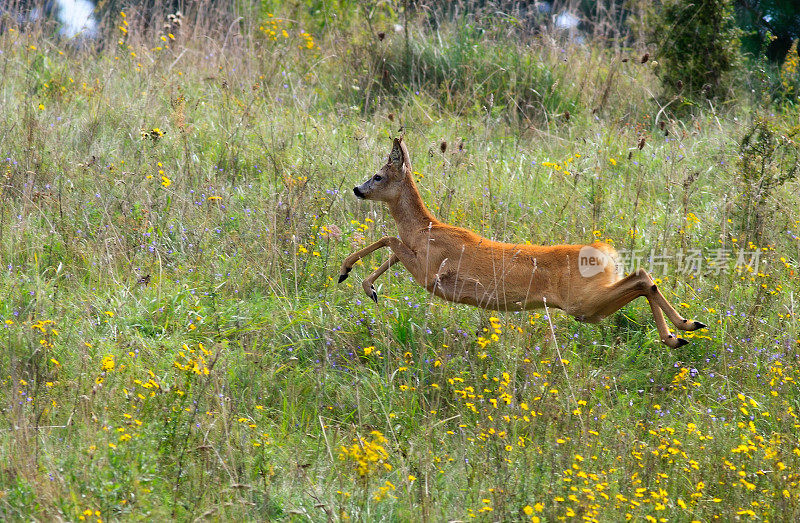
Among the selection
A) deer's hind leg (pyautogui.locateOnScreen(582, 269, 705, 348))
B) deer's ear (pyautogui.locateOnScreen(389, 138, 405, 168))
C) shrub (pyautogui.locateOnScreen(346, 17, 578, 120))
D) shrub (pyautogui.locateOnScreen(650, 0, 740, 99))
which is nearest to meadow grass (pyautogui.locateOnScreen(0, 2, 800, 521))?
shrub (pyautogui.locateOnScreen(346, 17, 578, 120))

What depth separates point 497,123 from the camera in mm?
8727

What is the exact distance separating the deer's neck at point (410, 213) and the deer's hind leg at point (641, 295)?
1120mm

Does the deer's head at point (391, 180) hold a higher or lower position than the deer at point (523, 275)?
higher

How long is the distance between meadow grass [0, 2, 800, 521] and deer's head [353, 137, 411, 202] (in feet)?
2.29

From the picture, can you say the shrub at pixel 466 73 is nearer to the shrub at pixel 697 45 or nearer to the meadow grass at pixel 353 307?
the meadow grass at pixel 353 307

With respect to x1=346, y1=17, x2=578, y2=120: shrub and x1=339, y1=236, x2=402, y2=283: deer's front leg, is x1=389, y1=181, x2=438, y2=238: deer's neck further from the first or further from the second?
x1=346, y1=17, x2=578, y2=120: shrub

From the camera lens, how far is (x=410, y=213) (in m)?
5.43

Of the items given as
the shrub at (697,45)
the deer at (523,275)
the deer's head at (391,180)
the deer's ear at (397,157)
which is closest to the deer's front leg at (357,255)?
the deer at (523,275)

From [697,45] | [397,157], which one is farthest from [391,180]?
[697,45]

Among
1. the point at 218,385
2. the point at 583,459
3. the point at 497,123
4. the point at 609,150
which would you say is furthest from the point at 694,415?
the point at 497,123

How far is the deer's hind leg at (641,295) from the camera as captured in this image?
482 centimetres

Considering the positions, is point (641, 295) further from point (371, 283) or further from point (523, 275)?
point (371, 283)

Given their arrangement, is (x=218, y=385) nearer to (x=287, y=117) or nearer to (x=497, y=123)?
(x=287, y=117)

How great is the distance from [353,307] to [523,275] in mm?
1210
